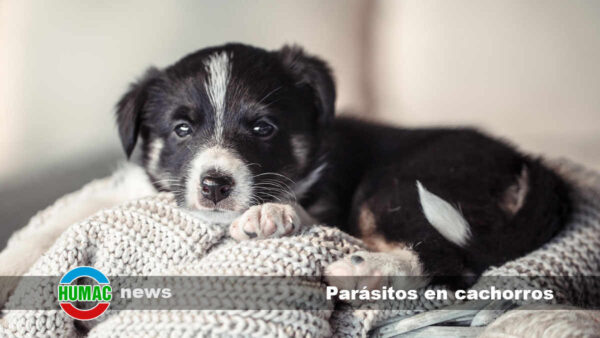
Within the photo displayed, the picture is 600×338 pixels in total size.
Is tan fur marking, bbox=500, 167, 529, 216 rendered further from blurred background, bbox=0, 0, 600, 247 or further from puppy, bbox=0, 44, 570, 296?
blurred background, bbox=0, 0, 600, 247

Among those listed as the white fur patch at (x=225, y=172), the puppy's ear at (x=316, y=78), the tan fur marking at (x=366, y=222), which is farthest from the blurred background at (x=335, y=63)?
the white fur patch at (x=225, y=172)

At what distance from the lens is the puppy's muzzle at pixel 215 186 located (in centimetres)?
166

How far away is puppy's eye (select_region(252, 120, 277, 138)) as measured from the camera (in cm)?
191

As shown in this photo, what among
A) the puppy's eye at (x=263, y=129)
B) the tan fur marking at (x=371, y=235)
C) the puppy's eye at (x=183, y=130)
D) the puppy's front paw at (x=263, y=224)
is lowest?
the tan fur marking at (x=371, y=235)

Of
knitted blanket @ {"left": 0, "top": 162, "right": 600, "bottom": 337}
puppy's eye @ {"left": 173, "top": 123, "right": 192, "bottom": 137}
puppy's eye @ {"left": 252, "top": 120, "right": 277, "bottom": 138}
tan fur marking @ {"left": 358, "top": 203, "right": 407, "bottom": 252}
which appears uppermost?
puppy's eye @ {"left": 252, "top": 120, "right": 277, "bottom": 138}

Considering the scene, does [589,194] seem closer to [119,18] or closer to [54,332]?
[54,332]

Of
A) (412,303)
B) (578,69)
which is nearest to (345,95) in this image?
(578,69)

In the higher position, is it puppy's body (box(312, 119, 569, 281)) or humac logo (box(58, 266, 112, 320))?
puppy's body (box(312, 119, 569, 281))

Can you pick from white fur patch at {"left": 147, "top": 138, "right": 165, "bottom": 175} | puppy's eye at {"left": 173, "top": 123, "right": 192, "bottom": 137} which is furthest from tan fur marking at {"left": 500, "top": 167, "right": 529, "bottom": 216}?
white fur patch at {"left": 147, "top": 138, "right": 165, "bottom": 175}

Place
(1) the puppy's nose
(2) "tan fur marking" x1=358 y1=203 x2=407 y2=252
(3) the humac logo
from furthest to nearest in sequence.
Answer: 1. (2) "tan fur marking" x1=358 y1=203 x2=407 y2=252
2. (1) the puppy's nose
3. (3) the humac logo

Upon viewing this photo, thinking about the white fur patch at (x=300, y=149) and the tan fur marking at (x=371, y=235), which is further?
the white fur patch at (x=300, y=149)

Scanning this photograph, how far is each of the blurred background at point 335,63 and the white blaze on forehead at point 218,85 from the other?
0.83 metres

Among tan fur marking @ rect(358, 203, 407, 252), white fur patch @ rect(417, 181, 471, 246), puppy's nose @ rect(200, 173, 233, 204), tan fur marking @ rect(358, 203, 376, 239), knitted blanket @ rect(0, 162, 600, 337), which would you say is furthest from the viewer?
tan fur marking @ rect(358, 203, 376, 239)

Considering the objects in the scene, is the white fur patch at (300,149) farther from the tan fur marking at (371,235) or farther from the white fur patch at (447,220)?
the white fur patch at (447,220)
